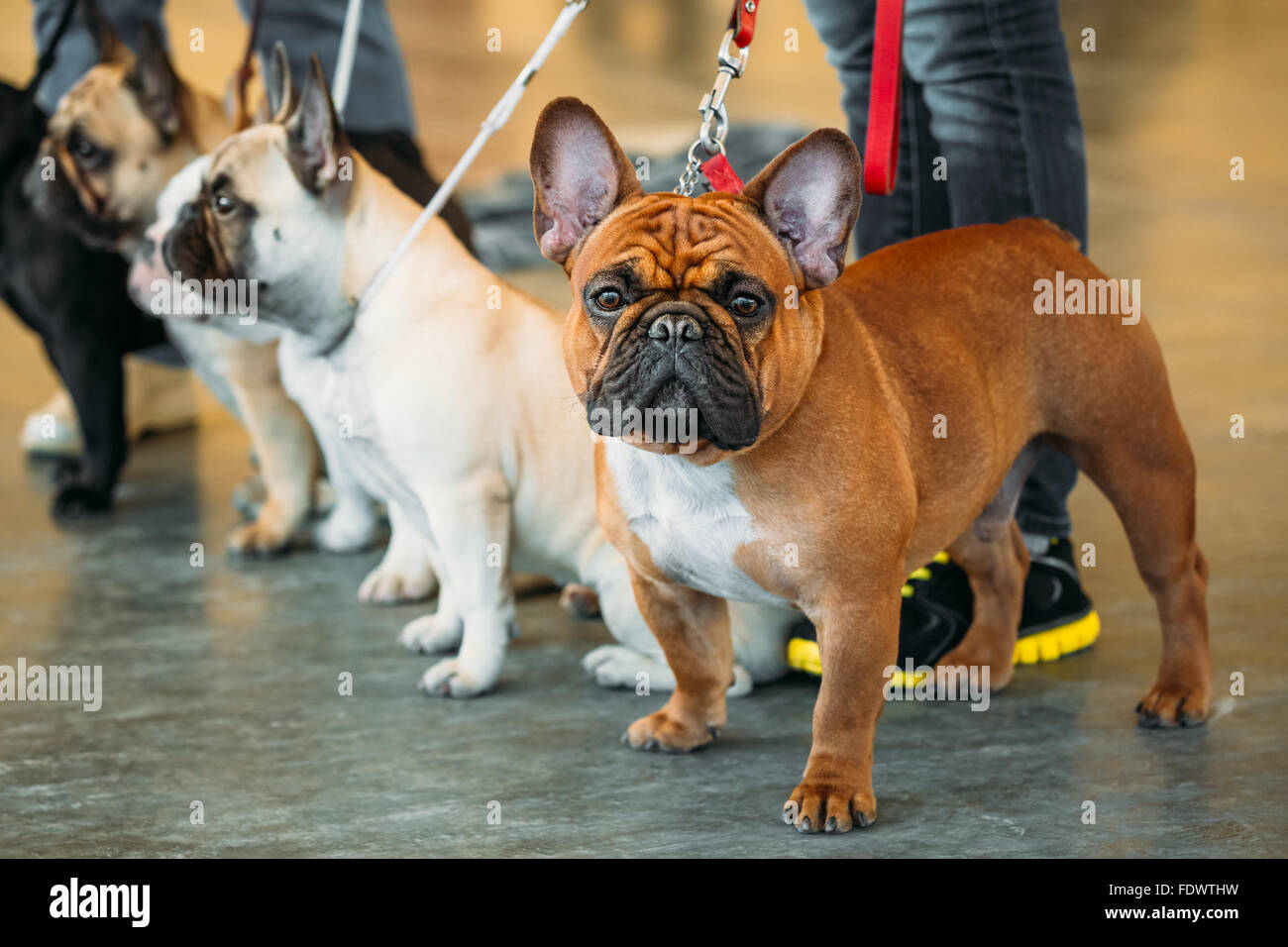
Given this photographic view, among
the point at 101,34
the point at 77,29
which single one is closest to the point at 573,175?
the point at 101,34

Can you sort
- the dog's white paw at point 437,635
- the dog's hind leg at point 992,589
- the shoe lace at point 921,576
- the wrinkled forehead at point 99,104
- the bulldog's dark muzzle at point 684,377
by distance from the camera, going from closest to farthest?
the bulldog's dark muzzle at point 684,377 < the dog's hind leg at point 992,589 < the shoe lace at point 921,576 < the dog's white paw at point 437,635 < the wrinkled forehead at point 99,104

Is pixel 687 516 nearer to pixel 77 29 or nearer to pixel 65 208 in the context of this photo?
pixel 65 208

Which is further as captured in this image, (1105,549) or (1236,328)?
(1236,328)

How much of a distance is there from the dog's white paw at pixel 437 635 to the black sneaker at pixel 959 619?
70 centimetres

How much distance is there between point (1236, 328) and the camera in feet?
17.8

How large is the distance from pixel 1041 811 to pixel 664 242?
98 centimetres

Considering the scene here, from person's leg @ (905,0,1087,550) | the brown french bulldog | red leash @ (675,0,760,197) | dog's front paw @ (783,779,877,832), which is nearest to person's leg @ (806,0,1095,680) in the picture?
person's leg @ (905,0,1087,550)

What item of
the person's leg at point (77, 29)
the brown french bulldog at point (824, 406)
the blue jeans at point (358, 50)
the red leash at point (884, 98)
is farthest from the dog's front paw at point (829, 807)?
the person's leg at point (77, 29)

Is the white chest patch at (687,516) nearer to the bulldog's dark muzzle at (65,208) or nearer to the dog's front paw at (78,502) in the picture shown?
the bulldog's dark muzzle at (65,208)

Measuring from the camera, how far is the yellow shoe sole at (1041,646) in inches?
111

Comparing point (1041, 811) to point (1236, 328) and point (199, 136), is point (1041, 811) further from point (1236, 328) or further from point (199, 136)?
point (1236, 328)

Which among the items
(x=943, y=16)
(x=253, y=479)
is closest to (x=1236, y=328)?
(x=943, y=16)

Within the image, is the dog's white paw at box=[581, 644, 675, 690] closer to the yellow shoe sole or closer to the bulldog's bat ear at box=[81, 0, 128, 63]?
the yellow shoe sole

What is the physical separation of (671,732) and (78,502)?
2369 mm
